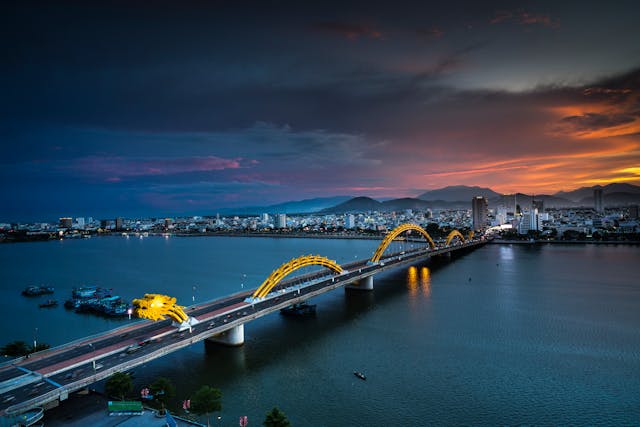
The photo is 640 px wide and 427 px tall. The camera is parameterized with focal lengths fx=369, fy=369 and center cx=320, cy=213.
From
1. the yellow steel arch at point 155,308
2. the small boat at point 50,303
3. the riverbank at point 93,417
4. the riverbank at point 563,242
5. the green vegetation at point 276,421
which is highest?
the yellow steel arch at point 155,308

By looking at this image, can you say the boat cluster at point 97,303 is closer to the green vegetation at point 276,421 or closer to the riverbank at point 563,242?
the green vegetation at point 276,421

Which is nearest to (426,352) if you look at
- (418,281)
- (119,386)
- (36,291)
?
(119,386)

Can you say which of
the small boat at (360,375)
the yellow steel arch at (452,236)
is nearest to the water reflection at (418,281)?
the yellow steel arch at (452,236)

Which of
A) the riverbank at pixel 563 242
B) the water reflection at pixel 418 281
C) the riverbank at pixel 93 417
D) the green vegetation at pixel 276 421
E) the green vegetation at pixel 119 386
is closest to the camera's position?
the green vegetation at pixel 276 421

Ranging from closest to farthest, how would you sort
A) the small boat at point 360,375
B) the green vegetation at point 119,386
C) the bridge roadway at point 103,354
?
1. the bridge roadway at point 103,354
2. the green vegetation at point 119,386
3. the small boat at point 360,375

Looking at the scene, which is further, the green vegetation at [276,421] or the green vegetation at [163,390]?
the green vegetation at [163,390]

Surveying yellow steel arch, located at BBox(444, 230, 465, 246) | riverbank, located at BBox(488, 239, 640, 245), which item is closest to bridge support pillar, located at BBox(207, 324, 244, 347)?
yellow steel arch, located at BBox(444, 230, 465, 246)

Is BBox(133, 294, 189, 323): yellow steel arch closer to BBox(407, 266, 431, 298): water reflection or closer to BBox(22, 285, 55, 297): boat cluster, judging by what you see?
BBox(407, 266, 431, 298): water reflection

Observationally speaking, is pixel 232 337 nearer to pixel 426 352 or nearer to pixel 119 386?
pixel 119 386
